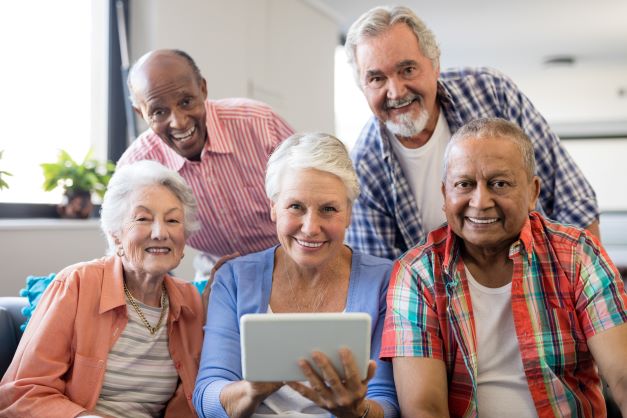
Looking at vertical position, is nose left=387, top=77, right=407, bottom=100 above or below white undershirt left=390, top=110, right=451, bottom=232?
above

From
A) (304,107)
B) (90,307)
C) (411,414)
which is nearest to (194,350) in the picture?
(90,307)

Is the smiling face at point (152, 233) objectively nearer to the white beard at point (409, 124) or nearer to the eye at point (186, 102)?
the eye at point (186, 102)

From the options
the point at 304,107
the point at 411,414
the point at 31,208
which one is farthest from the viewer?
the point at 304,107

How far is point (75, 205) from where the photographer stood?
3861mm

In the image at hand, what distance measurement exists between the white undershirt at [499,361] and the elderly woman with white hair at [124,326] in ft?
2.47

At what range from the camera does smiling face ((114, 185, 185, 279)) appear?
1.90m

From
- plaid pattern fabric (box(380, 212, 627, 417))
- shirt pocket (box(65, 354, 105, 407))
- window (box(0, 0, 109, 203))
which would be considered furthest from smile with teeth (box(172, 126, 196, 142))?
window (box(0, 0, 109, 203))

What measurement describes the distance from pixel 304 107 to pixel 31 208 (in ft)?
10.1

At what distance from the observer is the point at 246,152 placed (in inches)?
97.0

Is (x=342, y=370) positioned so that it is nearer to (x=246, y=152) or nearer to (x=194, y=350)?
(x=194, y=350)

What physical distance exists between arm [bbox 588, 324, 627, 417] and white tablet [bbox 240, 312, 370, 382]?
0.58 m

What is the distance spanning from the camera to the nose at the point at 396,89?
2230 millimetres

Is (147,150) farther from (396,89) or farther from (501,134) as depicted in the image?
(501,134)

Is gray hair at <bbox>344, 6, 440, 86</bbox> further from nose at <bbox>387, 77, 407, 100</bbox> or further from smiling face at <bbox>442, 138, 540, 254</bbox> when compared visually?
smiling face at <bbox>442, 138, 540, 254</bbox>
